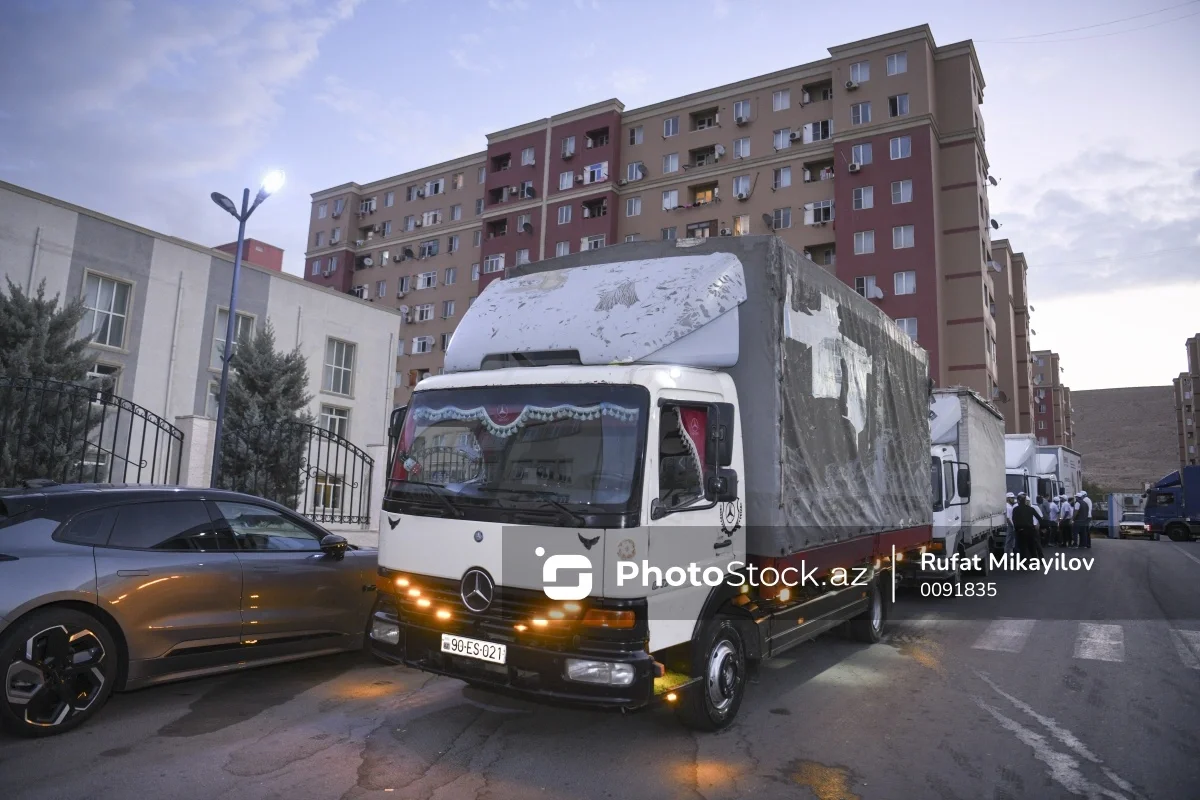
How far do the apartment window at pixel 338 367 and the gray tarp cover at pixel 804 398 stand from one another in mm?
21819

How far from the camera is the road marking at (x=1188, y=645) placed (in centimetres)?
776

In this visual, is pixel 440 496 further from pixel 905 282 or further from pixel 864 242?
pixel 864 242

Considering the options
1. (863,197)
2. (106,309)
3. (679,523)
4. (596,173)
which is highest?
(596,173)

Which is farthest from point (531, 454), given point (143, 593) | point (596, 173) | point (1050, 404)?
point (1050, 404)

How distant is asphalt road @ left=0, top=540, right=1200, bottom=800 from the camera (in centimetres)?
427

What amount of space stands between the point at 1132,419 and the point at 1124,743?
568 feet

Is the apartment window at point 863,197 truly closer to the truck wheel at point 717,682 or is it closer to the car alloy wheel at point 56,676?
the truck wheel at point 717,682

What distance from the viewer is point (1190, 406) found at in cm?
10312

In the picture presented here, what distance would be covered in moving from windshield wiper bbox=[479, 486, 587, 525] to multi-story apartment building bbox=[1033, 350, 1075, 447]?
291 ft

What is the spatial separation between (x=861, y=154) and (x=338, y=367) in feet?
89.6

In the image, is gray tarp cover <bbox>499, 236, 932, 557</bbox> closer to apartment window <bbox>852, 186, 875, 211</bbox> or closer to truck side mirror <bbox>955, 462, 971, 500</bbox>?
truck side mirror <bbox>955, 462, 971, 500</bbox>

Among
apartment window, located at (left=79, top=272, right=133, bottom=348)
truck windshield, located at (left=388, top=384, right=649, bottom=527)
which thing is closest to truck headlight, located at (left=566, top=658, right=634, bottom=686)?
truck windshield, located at (left=388, top=384, right=649, bottom=527)

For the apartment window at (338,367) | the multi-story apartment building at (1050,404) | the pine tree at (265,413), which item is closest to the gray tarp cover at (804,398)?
the pine tree at (265,413)

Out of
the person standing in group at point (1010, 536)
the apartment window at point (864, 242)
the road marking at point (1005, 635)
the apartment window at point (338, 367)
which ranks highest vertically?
the apartment window at point (864, 242)
